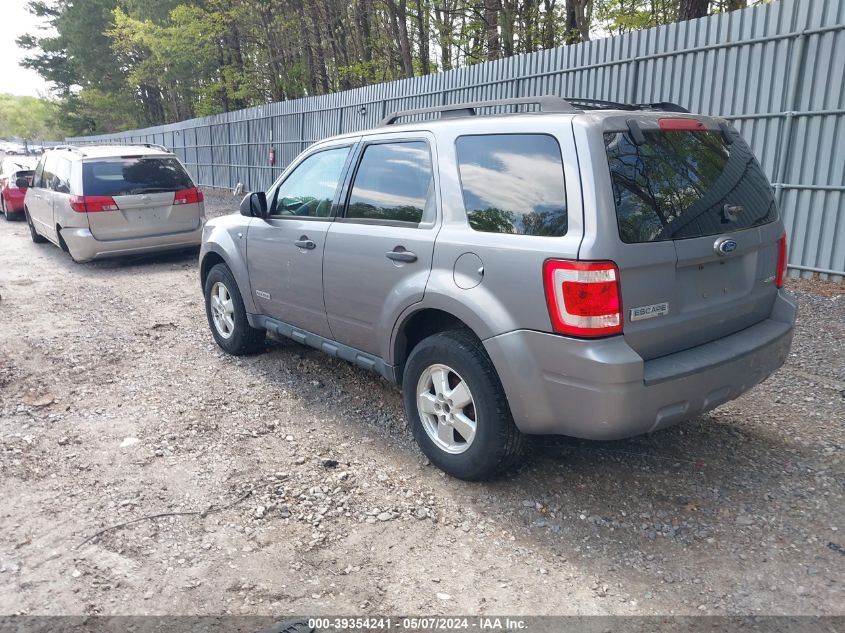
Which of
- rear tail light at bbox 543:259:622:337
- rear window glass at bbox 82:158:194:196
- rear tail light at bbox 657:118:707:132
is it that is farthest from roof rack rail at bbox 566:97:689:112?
rear window glass at bbox 82:158:194:196

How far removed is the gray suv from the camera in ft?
9.58

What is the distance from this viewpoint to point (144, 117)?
53156 millimetres

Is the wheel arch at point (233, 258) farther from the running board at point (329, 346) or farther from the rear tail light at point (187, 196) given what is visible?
the rear tail light at point (187, 196)

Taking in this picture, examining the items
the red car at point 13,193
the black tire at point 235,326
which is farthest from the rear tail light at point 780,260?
the red car at point 13,193

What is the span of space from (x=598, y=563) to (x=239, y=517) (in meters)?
1.79

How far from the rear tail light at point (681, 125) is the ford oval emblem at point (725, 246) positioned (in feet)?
1.98

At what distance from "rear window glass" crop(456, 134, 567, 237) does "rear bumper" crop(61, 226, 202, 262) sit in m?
7.46

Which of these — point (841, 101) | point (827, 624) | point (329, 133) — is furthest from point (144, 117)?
point (827, 624)

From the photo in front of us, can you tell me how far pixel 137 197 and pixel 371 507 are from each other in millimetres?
7654

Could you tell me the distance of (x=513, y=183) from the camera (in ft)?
10.7

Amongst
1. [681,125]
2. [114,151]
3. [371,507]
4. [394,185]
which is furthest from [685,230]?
[114,151]

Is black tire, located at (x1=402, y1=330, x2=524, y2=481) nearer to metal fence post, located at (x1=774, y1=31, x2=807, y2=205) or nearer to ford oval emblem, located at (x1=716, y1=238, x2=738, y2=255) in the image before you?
ford oval emblem, located at (x1=716, y1=238, x2=738, y2=255)

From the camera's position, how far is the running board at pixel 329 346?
407 centimetres

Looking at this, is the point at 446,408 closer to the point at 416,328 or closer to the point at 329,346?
the point at 416,328
